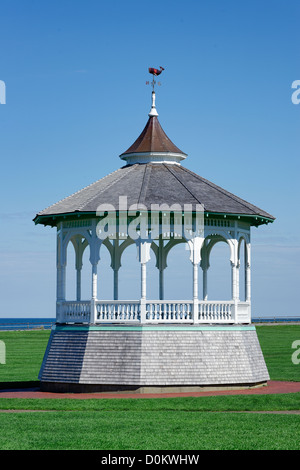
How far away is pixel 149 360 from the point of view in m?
27.8

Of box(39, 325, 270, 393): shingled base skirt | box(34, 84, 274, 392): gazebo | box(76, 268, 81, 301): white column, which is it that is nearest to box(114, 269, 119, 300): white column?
box(76, 268, 81, 301): white column

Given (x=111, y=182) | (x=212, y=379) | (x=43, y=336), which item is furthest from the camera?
(x=43, y=336)

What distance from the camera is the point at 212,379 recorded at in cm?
2833

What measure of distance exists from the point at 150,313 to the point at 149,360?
62.8 inches

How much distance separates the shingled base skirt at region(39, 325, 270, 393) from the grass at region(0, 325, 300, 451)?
199cm

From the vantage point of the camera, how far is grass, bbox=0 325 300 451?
1841 cm

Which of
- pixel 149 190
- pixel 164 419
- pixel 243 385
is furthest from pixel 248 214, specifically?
pixel 164 419

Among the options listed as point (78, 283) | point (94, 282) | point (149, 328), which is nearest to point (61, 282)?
point (78, 283)

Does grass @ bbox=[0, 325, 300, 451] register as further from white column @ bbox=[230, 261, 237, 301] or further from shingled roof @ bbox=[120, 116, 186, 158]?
shingled roof @ bbox=[120, 116, 186, 158]

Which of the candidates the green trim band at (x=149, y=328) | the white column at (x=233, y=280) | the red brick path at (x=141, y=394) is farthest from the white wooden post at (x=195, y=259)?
the red brick path at (x=141, y=394)
